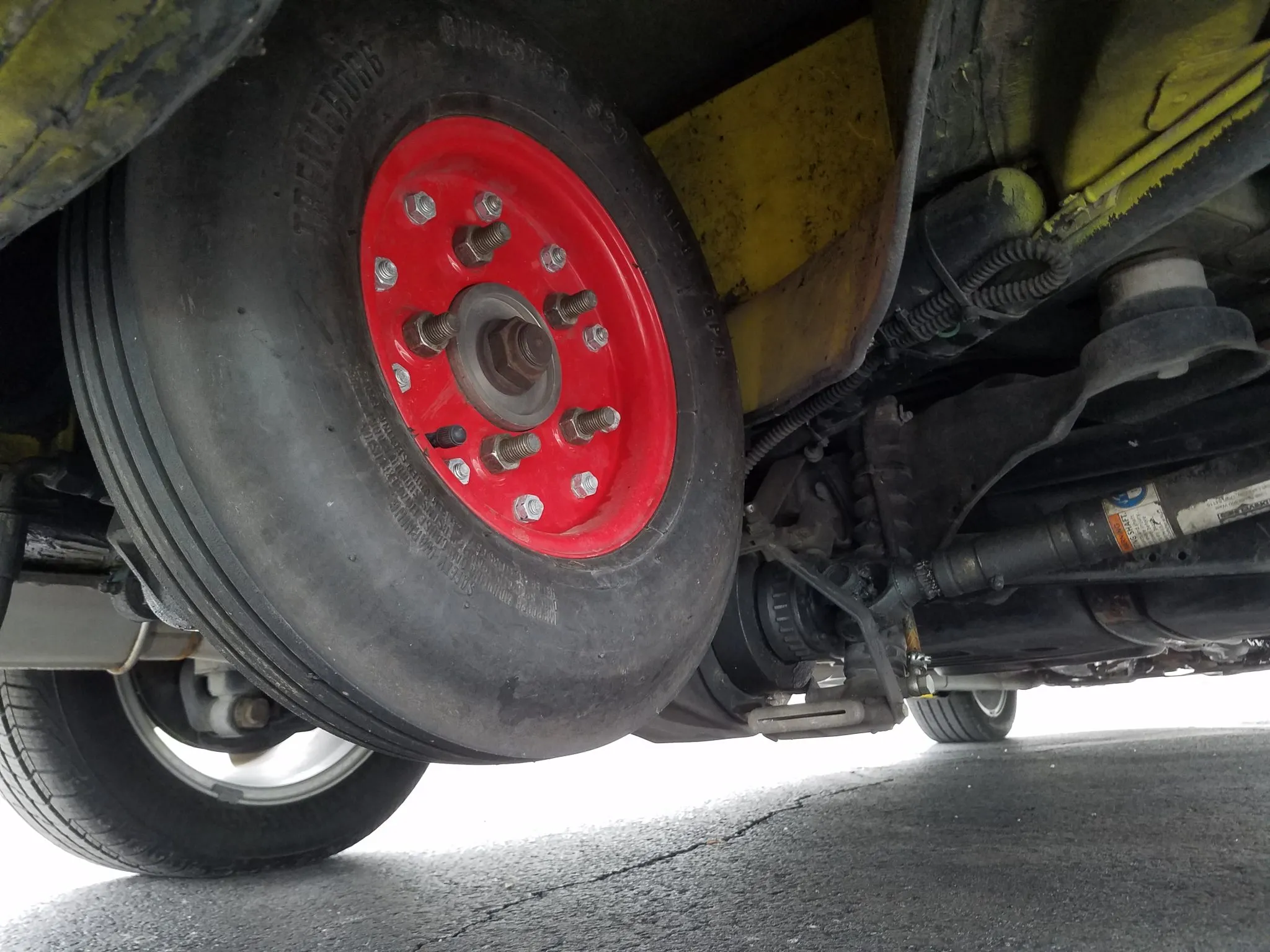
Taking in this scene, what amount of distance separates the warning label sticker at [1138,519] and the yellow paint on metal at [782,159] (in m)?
0.68

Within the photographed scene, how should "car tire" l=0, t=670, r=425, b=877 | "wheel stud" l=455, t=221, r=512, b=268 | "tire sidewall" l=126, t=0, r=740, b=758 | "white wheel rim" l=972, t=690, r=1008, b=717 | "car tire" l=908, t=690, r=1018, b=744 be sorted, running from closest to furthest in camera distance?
1. "tire sidewall" l=126, t=0, r=740, b=758
2. "wheel stud" l=455, t=221, r=512, b=268
3. "car tire" l=0, t=670, r=425, b=877
4. "car tire" l=908, t=690, r=1018, b=744
5. "white wheel rim" l=972, t=690, r=1008, b=717

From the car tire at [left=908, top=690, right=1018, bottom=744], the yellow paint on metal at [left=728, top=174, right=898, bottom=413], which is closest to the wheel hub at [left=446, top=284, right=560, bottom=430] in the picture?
the yellow paint on metal at [left=728, top=174, right=898, bottom=413]

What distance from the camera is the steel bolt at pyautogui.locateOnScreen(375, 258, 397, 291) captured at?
0.95 metres

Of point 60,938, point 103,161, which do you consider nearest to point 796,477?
point 103,161

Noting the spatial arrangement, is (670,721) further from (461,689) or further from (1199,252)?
(1199,252)

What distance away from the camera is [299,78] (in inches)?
32.1

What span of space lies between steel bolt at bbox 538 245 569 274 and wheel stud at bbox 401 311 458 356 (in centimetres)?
23

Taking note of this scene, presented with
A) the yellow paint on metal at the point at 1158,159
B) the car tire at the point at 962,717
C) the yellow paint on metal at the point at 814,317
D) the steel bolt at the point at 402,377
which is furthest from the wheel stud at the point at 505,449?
the car tire at the point at 962,717

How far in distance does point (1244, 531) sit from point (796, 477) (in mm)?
802

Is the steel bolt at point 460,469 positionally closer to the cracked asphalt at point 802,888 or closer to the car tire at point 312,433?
the car tire at point 312,433

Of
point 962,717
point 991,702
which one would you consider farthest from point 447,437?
point 991,702

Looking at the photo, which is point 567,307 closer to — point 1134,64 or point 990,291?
point 990,291

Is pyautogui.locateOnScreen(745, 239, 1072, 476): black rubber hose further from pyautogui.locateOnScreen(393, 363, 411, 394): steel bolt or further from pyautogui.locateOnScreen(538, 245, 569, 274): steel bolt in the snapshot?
pyautogui.locateOnScreen(393, 363, 411, 394): steel bolt

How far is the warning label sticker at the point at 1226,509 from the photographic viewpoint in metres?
1.41
